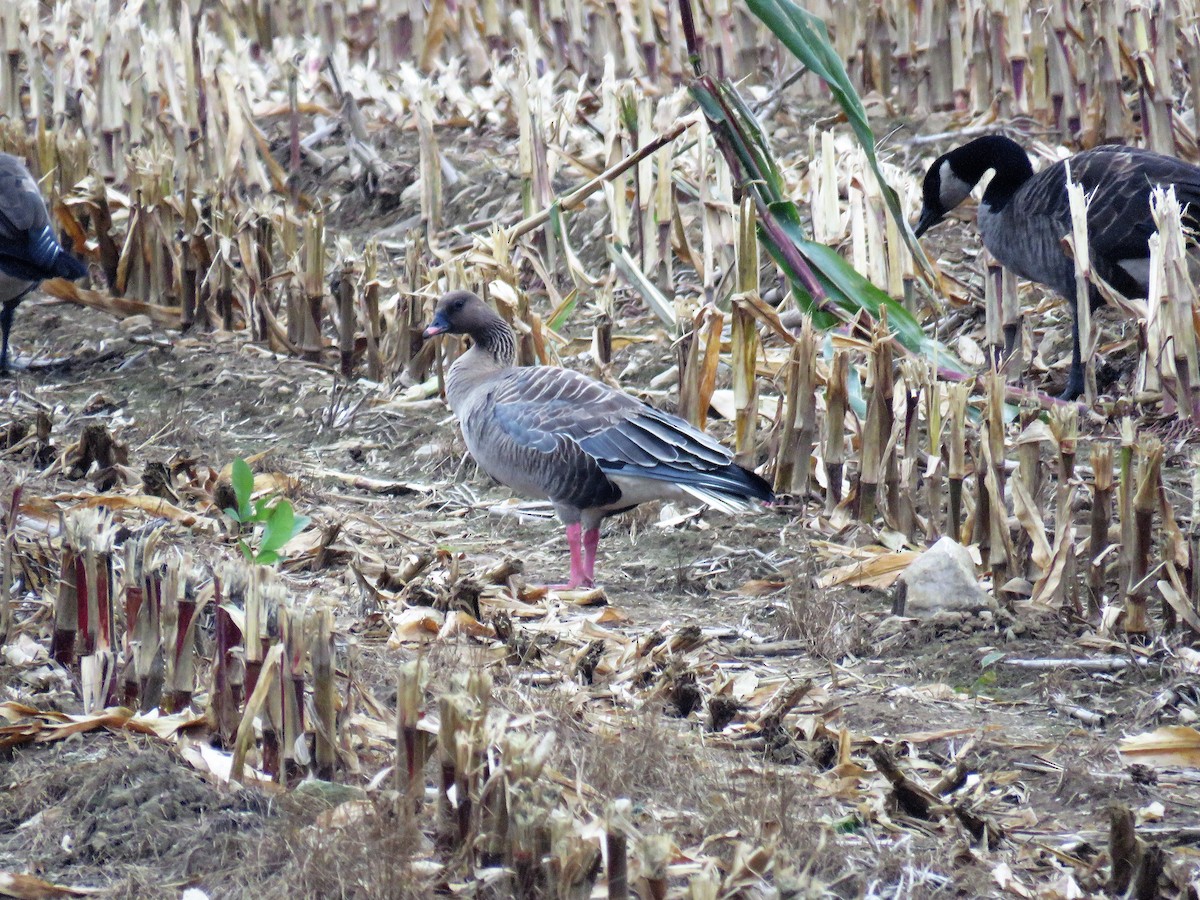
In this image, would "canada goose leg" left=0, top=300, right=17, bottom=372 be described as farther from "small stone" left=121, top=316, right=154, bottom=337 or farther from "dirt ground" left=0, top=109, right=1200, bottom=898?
"dirt ground" left=0, top=109, right=1200, bottom=898

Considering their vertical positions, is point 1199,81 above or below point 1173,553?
above

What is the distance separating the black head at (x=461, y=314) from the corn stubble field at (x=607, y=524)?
2.20 ft

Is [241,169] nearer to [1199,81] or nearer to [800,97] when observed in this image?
[800,97]

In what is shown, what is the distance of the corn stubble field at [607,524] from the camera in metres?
3.19

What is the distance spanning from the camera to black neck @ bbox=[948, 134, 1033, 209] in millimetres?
8172

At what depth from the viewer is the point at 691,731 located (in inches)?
159

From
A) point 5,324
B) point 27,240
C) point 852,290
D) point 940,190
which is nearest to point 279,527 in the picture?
point 852,290

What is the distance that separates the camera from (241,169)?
10711 mm

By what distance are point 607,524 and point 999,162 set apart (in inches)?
133

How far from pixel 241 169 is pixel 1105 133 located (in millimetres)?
6165

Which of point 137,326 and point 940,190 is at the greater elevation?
point 940,190

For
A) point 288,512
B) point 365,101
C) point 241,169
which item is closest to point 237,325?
point 241,169

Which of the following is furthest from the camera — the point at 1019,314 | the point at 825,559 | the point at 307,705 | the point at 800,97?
the point at 800,97

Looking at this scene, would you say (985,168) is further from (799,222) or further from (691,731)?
(691,731)
